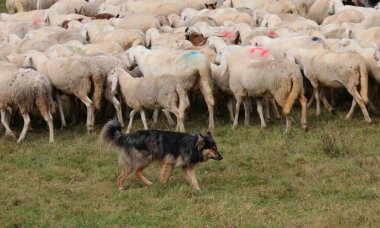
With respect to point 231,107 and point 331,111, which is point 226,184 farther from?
point 331,111

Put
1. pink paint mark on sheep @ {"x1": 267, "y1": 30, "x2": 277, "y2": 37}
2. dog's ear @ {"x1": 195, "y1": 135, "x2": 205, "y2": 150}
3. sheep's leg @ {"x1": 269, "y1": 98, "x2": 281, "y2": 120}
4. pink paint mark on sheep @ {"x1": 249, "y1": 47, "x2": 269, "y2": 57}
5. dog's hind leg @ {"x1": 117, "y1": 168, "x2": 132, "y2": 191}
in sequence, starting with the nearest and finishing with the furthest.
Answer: dog's ear @ {"x1": 195, "y1": 135, "x2": 205, "y2": 150} → dog's hind leg @ {"x1": 117, "y1": 168, "x2": 132, "y2": 191} → sheep's leg @ {"x1": 269, "y1": 98, "x2": 281, "y2": 120} → pink paint mark on sheep @ {"x1": 249, "y1": 47, "x2": 269, "y2": 57} → pink paint mark on sheep @ {"x1": 267, "y1": 30, "x2": 277, "y2": 37}

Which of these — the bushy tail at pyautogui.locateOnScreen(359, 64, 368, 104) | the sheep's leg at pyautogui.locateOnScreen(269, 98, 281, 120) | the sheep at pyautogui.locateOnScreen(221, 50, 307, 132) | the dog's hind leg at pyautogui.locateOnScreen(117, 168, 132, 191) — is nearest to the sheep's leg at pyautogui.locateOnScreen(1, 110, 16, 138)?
the sheep at pyautogui.locateOnScreen(221, 50, 307, 132)

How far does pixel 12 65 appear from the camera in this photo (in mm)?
14133

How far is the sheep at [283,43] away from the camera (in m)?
14.6

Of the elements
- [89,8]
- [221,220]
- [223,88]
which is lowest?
[89,8]

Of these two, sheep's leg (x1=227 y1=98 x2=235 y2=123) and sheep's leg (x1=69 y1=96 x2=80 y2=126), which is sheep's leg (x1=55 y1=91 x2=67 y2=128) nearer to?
sheep's leg (x1=69 y1=96 x2=80 y2=126)

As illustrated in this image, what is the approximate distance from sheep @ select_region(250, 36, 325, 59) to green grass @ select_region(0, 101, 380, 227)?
2033 mm

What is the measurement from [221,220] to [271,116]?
6.13m

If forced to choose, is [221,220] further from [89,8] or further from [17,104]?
[89,8]

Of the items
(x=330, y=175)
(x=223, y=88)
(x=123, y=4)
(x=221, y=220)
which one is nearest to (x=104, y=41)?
(x=223, y=88)

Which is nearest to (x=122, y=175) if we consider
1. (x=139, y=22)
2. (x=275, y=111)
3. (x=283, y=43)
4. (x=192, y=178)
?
(x=192, y=178)

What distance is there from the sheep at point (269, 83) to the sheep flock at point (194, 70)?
17mm

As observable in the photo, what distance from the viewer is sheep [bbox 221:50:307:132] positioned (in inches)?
495

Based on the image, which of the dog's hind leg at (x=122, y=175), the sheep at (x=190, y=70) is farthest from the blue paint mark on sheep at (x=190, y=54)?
the dog's hind leg at (x=122, y=175)
